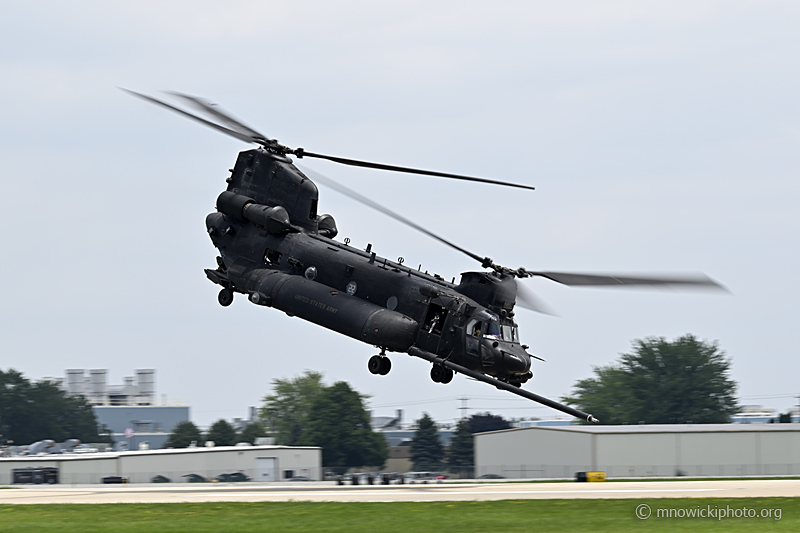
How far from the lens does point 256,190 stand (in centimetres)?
4644

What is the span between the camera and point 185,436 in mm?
145500

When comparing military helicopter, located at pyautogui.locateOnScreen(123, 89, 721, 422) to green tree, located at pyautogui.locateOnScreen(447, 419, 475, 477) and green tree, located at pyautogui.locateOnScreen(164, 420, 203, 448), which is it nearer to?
green tree, located at pyautogui.locateOnScreen(447, 419, 475, 477)

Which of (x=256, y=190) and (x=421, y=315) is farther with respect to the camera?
(x=256, y=190)

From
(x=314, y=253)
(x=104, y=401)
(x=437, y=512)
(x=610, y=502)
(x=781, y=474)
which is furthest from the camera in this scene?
(x=104, y=401)

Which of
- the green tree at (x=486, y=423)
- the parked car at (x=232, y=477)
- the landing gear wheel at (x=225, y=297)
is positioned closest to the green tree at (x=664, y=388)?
the green tree at (x=486, y=423)

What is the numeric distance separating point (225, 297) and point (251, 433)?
Answer: 349ft

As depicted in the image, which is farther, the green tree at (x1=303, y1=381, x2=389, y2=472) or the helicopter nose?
the green tree at (x1=303, y1=381, x2=389, y2=472)

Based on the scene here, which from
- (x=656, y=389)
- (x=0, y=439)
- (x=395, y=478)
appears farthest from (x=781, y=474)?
(x=0, y=439)

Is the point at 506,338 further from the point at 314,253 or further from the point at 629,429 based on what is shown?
the point at 629,429

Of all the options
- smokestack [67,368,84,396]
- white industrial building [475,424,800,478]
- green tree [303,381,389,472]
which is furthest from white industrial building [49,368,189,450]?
white industrial building [475,424,800,478]

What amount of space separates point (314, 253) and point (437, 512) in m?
12.9

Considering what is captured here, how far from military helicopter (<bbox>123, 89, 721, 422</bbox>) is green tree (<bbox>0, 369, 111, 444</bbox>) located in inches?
4754

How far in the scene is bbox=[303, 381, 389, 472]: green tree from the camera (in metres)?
127

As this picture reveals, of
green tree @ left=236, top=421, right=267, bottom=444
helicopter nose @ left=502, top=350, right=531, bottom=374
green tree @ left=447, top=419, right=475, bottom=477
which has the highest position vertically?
helicopter nose @ left=502, top=350, right=531, bottom=374
